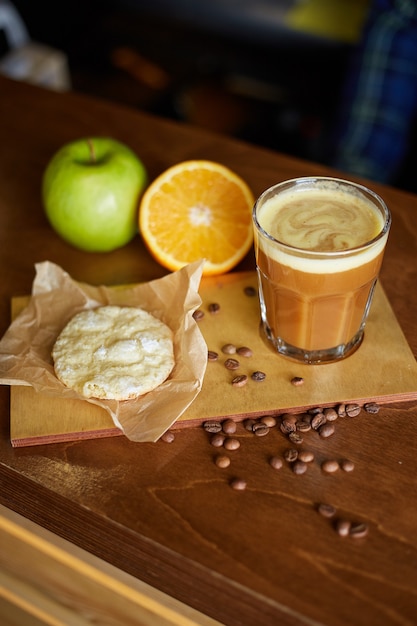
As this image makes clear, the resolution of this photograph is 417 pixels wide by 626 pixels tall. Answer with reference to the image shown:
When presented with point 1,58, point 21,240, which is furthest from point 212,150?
point 1,58

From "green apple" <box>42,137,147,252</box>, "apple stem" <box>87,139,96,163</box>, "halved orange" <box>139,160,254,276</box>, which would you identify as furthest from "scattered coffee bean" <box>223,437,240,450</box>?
"apple stem" <box>87,139,96,163</box>

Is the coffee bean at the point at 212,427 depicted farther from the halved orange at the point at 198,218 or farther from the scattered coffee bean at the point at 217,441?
the halved orange at the point at 198,218

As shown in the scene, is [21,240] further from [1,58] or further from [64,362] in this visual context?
[1,58]

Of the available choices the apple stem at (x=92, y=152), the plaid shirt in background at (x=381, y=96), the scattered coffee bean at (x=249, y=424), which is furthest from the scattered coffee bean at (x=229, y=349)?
the plaid shirt in background at (x=381, y=96)

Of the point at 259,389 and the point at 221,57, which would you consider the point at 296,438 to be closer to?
the point at 259,389

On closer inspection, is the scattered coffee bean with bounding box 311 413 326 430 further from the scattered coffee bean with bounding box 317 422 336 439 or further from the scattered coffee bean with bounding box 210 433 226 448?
the scattered coffee bean with bounding box 210 433 226 448

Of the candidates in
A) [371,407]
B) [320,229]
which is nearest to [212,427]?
[371,407]
